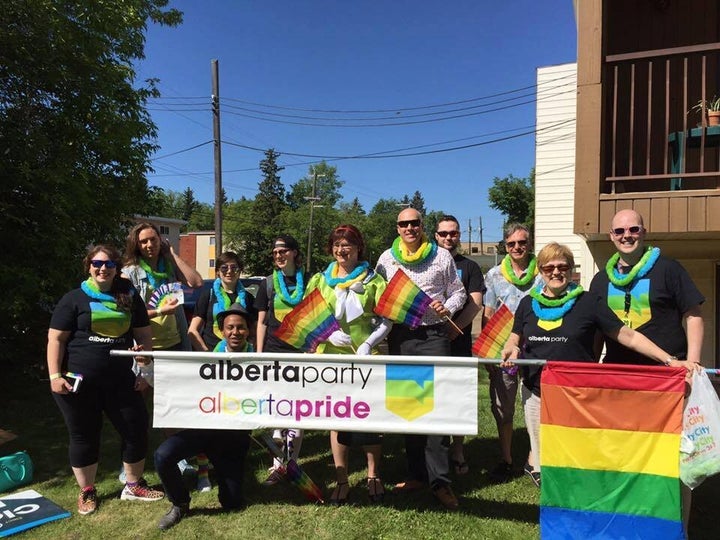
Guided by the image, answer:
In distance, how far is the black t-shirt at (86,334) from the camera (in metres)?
3.55

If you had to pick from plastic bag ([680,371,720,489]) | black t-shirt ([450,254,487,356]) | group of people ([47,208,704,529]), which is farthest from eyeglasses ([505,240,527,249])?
plastic bag ([680,371,720,489])

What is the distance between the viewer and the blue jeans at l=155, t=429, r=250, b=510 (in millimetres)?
3467

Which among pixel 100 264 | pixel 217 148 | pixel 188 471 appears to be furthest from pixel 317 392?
pixel 217 148

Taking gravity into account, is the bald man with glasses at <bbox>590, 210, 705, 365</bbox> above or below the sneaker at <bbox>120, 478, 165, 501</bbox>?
above

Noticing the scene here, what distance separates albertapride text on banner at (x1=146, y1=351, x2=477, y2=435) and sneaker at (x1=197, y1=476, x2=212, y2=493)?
2.82 feet

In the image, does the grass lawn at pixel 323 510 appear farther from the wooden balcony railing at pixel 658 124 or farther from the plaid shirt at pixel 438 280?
the wooden balcony railing at pixel 658 124

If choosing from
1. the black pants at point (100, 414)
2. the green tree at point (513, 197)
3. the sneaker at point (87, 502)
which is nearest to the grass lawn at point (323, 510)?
the sneaker at point (87, 502)

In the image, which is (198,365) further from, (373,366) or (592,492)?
(592,492)

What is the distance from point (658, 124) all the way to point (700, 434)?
17.0ft

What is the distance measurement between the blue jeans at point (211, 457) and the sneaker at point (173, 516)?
0.04 metres

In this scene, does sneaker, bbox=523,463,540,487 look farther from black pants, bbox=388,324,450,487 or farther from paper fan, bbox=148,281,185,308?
paper fan, bbox=148,281,185,308

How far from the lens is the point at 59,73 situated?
21.3ft

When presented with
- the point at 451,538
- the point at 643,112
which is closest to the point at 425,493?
the point at 451,538

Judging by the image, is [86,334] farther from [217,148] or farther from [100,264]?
[217,148]
